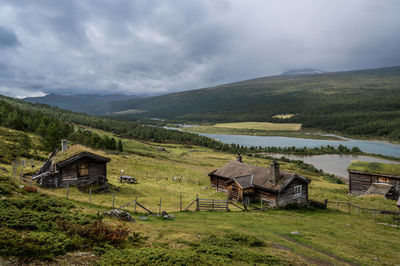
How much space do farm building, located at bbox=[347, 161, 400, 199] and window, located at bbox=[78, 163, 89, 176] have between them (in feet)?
162

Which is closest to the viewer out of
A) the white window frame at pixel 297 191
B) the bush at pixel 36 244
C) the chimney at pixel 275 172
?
the bush at pixel 36 244

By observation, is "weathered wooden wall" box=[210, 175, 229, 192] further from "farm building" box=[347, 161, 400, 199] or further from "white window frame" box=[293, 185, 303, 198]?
"farm building" box=[347, 161, 400, 199]

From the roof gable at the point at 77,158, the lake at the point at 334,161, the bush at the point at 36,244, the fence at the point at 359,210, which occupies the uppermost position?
the roof gable at the point at 77,158

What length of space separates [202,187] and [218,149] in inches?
3758

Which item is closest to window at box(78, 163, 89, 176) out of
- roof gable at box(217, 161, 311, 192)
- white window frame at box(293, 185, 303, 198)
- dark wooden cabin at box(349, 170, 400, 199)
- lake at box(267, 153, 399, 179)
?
roof gable at box(217, 161, 311, 192)

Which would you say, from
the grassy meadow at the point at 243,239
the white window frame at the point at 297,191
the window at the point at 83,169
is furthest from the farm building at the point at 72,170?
the white window frame at the point at 297,191

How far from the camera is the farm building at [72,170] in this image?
3144 centimetres

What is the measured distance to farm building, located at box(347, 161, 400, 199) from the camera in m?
45.1

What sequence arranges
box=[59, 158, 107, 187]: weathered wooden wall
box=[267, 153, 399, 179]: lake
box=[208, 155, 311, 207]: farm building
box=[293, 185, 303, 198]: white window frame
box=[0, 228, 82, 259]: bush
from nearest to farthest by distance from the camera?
box=[0, 228, 82, 259]: bush → box=[59, 158, 107, 187]: weathered wooden wall → box=[208, 155, 311, 207]: farm building → box=[293, 185, 303, 198]: white window frame → box=[267, 153, 399, 179]: lake

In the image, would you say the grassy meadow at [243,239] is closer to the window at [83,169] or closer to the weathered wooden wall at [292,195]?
the weathered wooden wall at [292,195]

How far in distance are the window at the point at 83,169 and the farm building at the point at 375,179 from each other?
49498mm

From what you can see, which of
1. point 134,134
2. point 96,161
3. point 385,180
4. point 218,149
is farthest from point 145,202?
point 134,134

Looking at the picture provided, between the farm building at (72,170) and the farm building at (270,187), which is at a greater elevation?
the farm building at (72,170)

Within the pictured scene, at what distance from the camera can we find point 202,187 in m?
46.5
